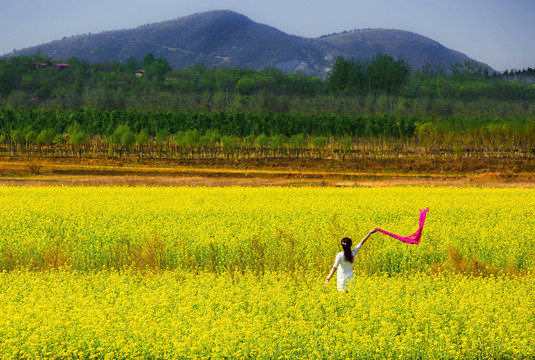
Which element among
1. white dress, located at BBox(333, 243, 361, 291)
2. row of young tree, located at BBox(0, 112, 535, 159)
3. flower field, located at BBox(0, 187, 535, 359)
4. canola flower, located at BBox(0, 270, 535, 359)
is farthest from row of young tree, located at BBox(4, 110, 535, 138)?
white dress, located at BBox(333, 243, 361, 291)

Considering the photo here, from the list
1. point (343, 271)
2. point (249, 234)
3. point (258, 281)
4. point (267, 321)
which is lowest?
point (258, 281)

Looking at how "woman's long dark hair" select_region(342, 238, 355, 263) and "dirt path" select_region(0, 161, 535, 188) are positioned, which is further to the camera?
"dirt path" select_region(0, 161, 535, 188)

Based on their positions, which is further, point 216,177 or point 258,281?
point 216,177

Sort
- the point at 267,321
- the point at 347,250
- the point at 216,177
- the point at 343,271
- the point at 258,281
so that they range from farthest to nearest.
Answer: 1. the point at 216,177
2. the point at 258,281
3. the point at 343,271
4. the point at 347,250
5. the point at 267,321

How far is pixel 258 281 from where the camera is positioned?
1616cm

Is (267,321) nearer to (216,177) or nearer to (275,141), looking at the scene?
(216,177)

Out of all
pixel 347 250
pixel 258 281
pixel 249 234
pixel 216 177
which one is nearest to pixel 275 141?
pixel 216 177

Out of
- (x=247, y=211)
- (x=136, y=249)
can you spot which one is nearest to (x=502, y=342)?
(x=136, y=249)

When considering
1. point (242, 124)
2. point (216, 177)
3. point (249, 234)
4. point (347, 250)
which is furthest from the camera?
point (242, 124)

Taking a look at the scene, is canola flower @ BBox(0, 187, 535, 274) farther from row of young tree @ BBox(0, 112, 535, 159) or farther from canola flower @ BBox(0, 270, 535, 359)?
row of young tree @ BBox(0, 112, 535, 159)

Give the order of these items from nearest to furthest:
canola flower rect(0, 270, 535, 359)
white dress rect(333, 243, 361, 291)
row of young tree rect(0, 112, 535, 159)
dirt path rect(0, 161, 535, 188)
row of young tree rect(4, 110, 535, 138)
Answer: canola flower rect(0, 270, 535, 359) → white dress rect(333, 243, 361, 291) → dirt path rect(0, 161, 535, 188) → row of young tree rect(0, 112, 535, 159) → row of young tree rect(4, 110, 535, 138)

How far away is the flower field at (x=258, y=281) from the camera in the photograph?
10094 mm

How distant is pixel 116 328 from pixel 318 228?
36.8 ft

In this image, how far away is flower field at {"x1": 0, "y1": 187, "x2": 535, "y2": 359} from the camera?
1009cm
